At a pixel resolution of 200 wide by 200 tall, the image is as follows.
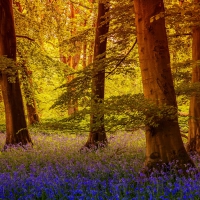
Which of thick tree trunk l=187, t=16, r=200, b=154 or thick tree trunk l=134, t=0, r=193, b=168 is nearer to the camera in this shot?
thick tree trunk l=134, t=0, r=193, b=168

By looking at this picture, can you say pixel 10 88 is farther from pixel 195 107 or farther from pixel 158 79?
pixel 158 79

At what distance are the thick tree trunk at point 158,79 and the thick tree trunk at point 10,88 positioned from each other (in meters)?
7.37

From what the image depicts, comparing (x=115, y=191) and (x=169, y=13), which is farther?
(x=169, y=13)

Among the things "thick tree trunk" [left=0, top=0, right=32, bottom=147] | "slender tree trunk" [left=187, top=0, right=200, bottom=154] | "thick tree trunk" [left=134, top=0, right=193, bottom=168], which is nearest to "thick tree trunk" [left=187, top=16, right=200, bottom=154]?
"slender tree trunk" [left=187, top=0, right=200, bottom=154]

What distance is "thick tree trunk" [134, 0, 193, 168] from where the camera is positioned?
608 cm

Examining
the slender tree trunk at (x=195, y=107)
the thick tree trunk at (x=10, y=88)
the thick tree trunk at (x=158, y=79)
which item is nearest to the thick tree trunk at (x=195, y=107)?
the slender tree trunk at (x=195, y=107)

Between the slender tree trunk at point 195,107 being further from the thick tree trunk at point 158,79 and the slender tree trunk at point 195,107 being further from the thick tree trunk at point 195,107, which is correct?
the thick tree trunk at point 158,79

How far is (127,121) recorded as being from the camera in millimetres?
5621

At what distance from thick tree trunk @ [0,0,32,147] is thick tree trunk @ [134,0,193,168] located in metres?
7.37

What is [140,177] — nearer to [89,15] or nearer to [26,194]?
[26,194]

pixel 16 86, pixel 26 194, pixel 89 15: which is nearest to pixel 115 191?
pixel 26 194

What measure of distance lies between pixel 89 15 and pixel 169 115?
21.3 m

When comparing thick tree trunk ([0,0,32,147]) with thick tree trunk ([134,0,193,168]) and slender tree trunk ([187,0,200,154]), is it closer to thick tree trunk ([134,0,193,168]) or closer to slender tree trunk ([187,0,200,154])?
slender tree trunk ([187,0,200,154])

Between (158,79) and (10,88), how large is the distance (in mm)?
7744
